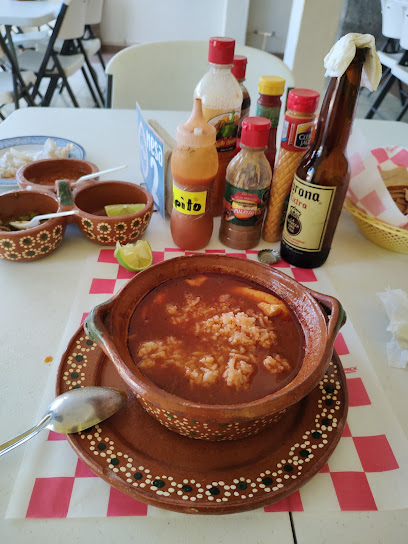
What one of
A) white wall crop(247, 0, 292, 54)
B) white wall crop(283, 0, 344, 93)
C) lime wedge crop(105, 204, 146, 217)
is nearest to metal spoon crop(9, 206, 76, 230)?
lime wedge crop(105, 204, 146, 217)

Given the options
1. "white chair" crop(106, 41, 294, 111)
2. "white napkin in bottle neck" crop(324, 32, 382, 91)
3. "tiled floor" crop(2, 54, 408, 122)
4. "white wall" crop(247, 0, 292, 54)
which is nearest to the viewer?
"white napkin in bottle neck" crop(324, 32, 382, 91)

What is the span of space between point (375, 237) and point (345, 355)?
1.53 ft

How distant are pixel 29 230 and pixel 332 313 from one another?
736 mm

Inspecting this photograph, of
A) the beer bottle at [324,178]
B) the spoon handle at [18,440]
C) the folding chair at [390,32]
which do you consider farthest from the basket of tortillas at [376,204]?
the folding chair at [390,32]

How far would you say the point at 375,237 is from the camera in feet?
3.90

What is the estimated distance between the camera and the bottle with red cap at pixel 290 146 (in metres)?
0.98

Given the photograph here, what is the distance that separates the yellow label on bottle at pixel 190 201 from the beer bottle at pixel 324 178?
0.22m

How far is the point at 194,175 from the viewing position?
1004mm

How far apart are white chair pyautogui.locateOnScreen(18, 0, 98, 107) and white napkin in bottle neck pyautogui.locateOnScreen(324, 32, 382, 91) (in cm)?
337

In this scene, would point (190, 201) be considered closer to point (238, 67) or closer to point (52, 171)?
point (238, 67)

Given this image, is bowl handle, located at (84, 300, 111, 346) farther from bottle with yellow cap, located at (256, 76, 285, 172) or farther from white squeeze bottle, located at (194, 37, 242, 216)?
bottle with yellow cap, located at (256, 76, 285, 172)

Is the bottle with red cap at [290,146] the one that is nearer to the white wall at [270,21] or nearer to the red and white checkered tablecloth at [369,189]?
the red and white checkered tablecloth at [369,189]

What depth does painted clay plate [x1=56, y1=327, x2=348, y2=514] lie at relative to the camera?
1.95ft

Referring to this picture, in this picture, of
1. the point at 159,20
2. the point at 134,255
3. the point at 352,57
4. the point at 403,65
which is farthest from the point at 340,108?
the point at 159,20
